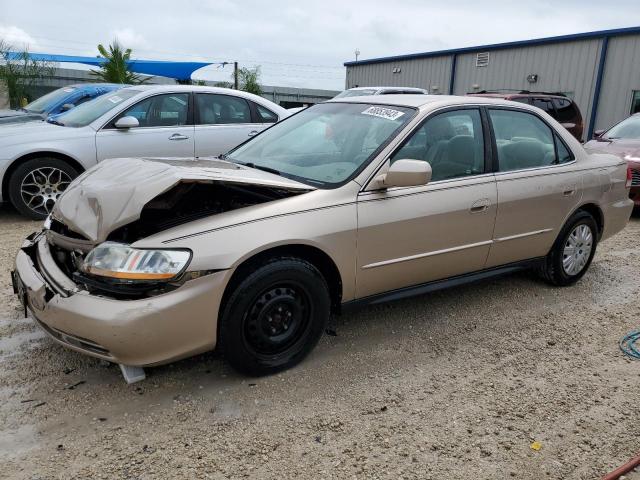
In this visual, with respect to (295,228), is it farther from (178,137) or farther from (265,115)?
(265,115)

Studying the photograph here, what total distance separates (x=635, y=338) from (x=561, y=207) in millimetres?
1123

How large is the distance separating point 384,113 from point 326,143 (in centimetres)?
45

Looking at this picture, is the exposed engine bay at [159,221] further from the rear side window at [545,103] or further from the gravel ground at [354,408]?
the rear side window at [545,103]

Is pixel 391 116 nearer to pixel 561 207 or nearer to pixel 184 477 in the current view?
pixel 561 207

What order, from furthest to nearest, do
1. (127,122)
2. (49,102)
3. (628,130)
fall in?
(49,102), (628,130), (127,122)

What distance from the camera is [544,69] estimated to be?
17281 millimetres

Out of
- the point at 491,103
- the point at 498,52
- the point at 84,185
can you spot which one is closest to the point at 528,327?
the point at 491,103

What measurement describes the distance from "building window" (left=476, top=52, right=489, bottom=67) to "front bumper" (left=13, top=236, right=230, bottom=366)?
62.7 ft

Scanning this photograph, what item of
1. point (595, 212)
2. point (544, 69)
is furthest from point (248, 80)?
point (595, 212)

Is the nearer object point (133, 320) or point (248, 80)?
point (133, 320)

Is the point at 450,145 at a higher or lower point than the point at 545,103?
lower

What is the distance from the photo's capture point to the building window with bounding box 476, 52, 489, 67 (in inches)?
760

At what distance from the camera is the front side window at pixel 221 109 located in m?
6.82

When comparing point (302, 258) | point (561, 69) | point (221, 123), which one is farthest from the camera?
point (561, 69)
